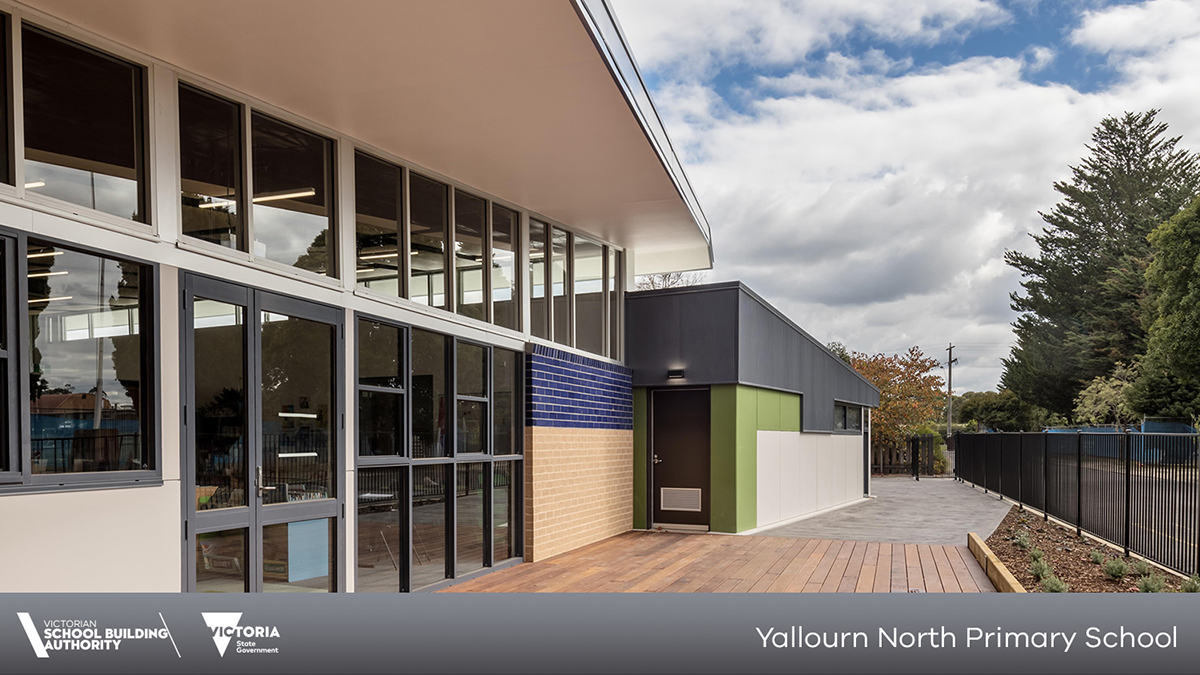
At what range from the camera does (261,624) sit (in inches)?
176

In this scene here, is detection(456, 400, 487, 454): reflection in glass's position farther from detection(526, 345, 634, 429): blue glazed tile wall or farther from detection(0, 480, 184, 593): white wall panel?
detection(0, 480, 184, 593): white wall panel

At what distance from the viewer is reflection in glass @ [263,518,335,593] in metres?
5.66

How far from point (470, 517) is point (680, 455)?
4385 mm

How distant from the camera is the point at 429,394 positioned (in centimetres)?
751

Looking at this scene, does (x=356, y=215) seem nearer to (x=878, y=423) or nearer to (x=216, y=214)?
(x=216, y=214)

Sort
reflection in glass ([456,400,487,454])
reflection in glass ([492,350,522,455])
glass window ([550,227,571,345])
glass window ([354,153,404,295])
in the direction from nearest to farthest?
glass window ([354,153,404,295])
reflection in glass ([456,400,487,454])
reflection in glass ([492,350,522,455])
glass window ([550,227,571,345])

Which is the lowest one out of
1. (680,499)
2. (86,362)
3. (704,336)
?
(680,499)

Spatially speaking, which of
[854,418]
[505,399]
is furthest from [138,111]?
[854,418]

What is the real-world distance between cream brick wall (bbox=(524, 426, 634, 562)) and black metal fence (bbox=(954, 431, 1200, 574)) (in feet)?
19.1

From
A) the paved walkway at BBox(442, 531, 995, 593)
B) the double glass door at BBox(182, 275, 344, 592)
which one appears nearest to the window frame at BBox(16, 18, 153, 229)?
the double glass door at BBox(182, 275, 344, 592)

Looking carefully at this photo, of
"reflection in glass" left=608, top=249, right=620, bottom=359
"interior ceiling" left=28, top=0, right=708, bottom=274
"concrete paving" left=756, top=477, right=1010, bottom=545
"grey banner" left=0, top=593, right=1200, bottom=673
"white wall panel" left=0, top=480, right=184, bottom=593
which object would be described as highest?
"interior ceiling" left=28, top=0, right=708, bottom=274

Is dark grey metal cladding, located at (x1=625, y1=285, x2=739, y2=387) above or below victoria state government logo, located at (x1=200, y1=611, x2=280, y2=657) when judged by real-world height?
above

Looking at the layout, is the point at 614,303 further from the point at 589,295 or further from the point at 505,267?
the point at 505,267

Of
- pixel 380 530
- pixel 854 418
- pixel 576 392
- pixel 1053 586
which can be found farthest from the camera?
pixel 854 418
